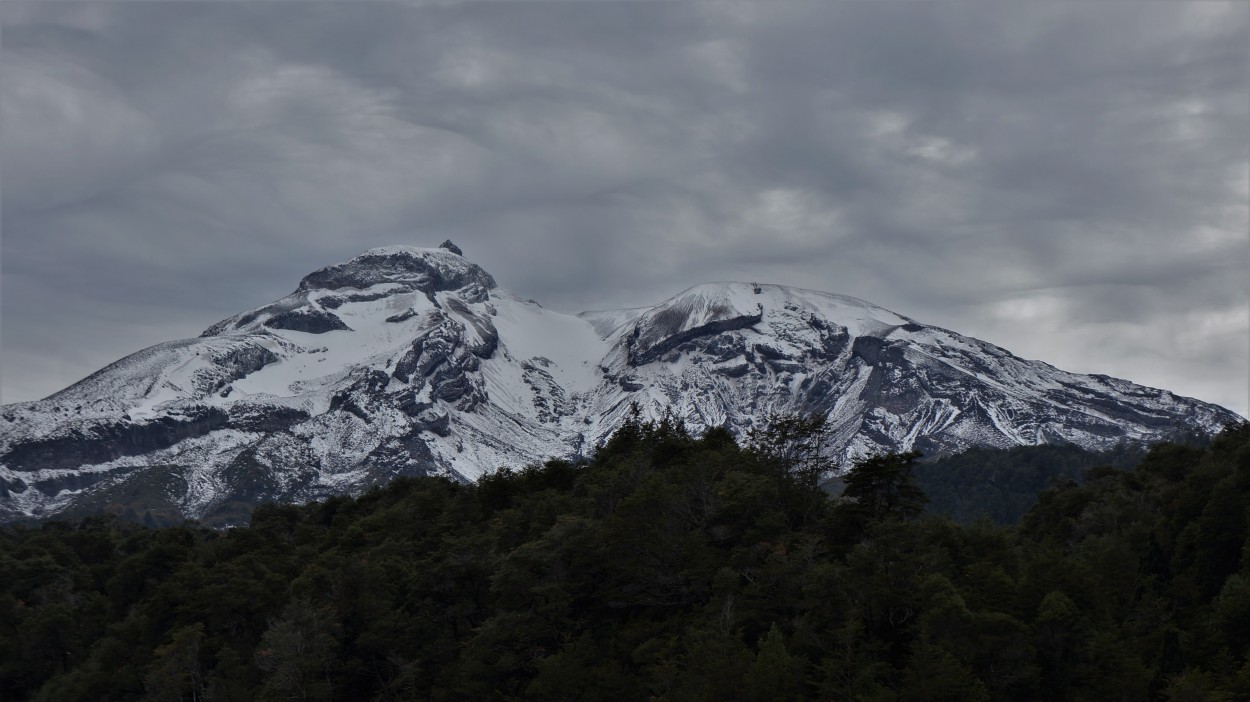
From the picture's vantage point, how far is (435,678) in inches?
4109

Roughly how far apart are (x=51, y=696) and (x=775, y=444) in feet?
253

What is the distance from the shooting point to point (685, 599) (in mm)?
98562

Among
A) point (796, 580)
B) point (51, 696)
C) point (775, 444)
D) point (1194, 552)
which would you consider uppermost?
point (775, 444)

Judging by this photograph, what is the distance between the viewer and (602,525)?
108 m

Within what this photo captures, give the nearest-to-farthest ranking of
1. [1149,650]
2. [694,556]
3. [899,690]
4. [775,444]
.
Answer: [899,690]
[1149,650]
[694,556]
[775,444]

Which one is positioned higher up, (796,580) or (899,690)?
(796,580)

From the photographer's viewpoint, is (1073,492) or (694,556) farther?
(1073,492)

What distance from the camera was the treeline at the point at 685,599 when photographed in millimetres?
80562

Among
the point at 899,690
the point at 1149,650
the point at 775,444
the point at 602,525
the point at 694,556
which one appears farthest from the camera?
the point at 775,444

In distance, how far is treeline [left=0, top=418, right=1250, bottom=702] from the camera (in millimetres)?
80562

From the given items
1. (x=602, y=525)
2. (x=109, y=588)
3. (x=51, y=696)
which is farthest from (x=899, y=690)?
(x=109, y=588)

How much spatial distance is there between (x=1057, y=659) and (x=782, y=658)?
63.2 ft

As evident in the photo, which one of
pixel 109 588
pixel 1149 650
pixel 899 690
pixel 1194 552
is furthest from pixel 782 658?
pixel 109 588

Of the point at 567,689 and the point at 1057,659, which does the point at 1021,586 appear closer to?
the point at 1057,659
